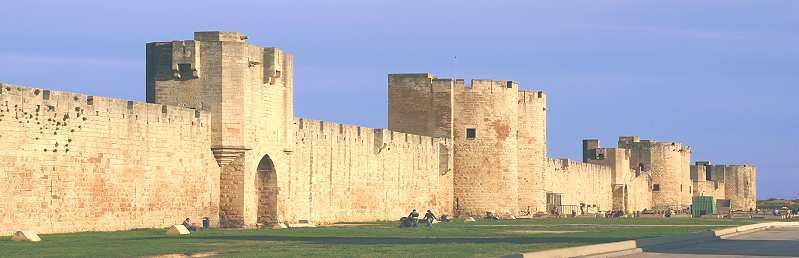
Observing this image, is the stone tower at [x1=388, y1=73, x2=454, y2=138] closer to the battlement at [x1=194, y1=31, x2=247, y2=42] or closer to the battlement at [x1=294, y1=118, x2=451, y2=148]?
the battlement at [x1=294, y1=118, x2=451, y2=148]

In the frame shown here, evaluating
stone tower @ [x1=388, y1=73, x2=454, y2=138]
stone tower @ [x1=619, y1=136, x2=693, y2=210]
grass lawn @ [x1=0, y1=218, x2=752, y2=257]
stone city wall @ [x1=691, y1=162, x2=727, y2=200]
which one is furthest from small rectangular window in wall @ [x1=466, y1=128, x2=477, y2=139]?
stone city wall @ [x1=691, y1=162, x2=727, y2=200]

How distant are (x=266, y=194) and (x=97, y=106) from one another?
827cm

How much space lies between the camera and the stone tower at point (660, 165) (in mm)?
94062

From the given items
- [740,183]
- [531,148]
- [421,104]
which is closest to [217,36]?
[421,104]

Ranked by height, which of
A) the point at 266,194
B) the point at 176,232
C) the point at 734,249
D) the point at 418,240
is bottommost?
the point at 734,249

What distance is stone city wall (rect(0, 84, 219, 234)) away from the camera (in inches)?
1203

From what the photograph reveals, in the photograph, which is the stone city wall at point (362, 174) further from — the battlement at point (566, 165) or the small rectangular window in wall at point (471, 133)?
the battlement at point (566, 165)

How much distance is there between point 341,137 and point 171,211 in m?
11.3

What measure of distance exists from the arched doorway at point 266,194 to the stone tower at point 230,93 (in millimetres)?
850

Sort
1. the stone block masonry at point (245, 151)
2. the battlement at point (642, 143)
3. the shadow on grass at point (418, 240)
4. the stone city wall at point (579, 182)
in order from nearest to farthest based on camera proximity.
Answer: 1. the shadow on grass at point (418, 240)
2. the stone block masonry at point (245, 151)
3. the stone city wall at point (579, 182)
4. the battlement at point (642, 143)

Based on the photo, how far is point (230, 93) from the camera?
124 feet

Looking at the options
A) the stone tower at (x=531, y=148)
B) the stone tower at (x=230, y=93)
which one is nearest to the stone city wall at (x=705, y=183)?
the stone tower at (x=531, y=148)

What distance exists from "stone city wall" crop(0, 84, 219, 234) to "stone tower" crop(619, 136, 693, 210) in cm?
5859

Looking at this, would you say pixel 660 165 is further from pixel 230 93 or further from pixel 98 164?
pixel 98 164
